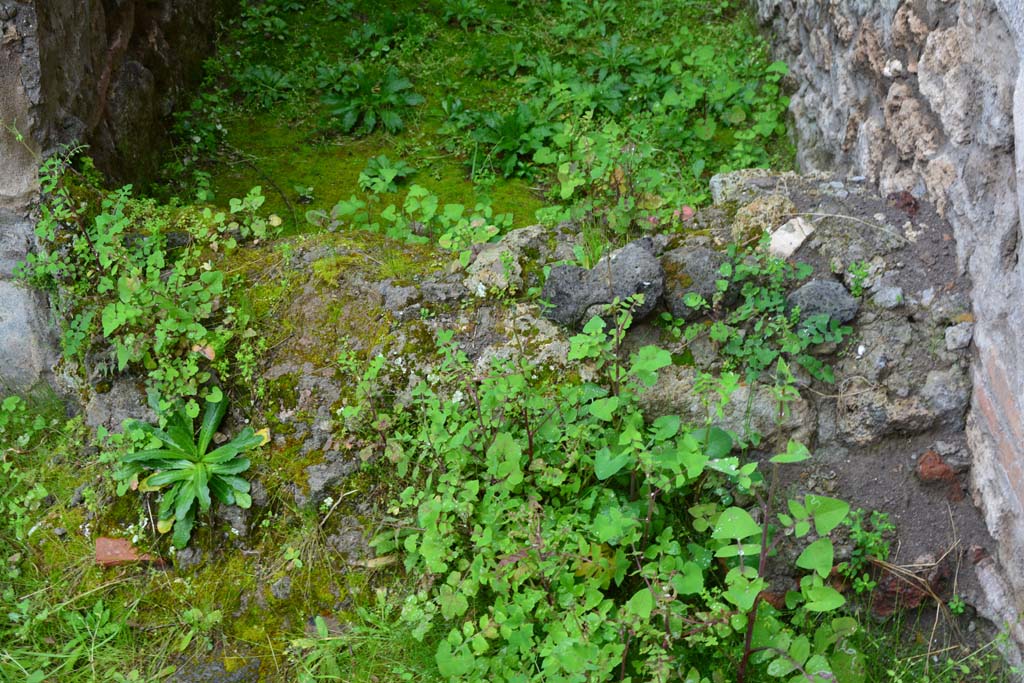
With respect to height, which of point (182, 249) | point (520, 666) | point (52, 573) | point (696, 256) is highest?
point (696, 256)

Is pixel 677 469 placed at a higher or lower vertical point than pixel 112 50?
lower

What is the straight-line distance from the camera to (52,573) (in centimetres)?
297

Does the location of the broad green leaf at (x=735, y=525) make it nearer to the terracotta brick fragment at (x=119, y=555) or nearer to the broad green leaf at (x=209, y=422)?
the broad green leaf at (x=209, y=422)

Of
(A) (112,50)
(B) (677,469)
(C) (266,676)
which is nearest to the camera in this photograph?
(B) (677,469)

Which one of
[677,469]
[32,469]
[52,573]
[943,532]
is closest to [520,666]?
[677,469]

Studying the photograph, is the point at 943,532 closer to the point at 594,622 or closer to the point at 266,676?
the point at 594,622

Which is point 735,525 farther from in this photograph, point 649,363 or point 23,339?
point 23,339

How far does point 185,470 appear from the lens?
2.95 metres

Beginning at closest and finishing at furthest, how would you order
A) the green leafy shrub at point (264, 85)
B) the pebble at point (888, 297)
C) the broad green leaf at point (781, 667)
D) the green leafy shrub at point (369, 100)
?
the broad green leaf at point (781, 667)
the pebble at point (888, 297)
the green leafy shrub at point (369, 100)
the green leafy shrub at point (264, 85)

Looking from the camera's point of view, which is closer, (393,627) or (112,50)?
(393,627)

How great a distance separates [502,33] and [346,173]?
65.5 inches

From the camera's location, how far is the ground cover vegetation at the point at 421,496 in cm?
244

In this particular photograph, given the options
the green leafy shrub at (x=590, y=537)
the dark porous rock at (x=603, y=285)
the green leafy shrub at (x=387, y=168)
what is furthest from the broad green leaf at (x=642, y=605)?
the green leafy shrub at (x=387, y=168)

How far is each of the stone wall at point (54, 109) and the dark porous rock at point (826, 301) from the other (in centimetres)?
292
